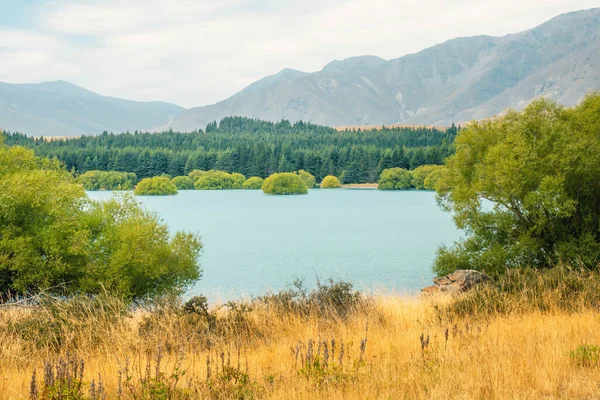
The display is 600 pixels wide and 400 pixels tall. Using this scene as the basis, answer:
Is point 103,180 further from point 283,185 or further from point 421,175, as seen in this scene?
point 421,175

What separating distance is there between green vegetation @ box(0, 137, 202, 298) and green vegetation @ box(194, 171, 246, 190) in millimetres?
119650

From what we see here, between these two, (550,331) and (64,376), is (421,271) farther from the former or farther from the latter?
(64,376)

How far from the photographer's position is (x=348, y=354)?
7.18 m

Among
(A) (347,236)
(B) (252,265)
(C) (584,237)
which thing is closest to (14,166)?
(B) (252,265)

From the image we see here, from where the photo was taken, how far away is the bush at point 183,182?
473 feet

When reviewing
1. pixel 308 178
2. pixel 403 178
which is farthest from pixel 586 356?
pixel 308 178

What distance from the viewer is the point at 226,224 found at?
64.2 m

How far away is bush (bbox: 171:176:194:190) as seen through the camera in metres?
144

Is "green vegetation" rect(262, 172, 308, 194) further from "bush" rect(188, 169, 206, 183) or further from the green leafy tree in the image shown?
"bush" rect(188, 169, 206, 183)

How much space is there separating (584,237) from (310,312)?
17956 millimetres

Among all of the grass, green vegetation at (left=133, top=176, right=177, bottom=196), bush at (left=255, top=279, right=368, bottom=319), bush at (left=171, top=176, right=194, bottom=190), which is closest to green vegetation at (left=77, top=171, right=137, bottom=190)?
green vegetation at (left=133, top=176, right=177, bottom=196)

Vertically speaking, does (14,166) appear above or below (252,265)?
above

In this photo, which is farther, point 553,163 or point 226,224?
point 226,224

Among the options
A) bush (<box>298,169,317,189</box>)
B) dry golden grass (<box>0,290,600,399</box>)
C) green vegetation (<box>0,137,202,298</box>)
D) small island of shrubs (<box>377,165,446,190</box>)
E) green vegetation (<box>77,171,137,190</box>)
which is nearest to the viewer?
dry golden grass (<box>0,290,600,399</box>)
